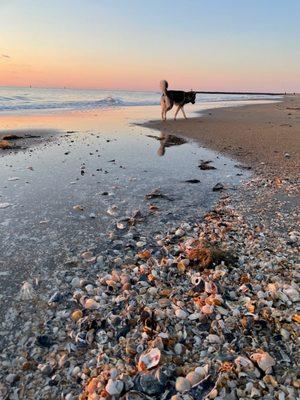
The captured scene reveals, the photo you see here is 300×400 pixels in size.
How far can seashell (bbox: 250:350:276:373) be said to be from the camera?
8.91ft

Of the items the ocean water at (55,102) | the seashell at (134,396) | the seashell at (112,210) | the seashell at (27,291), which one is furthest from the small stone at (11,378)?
the ocean water at (55,102)

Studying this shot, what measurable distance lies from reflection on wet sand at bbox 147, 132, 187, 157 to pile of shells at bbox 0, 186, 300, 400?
793cm

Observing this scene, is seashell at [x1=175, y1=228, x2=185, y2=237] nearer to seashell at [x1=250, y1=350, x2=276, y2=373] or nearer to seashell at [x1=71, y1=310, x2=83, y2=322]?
seashell at [x1=71, y1=310, x2=83, y2=322]

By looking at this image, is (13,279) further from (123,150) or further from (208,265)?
(123,150)

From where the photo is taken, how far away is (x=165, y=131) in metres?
17.8

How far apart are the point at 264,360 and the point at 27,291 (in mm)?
2499

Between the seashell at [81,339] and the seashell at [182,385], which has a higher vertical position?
the seashell at [182,385]

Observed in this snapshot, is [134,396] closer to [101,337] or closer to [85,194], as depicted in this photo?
[101,337]

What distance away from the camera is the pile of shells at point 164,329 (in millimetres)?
2605

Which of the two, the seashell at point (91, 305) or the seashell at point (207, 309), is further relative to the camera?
the seashell at point (91, 305)

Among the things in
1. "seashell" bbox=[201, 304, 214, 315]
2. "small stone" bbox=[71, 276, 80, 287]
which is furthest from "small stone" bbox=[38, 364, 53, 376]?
"seashell" bbox=[201, 304, 214, 315]

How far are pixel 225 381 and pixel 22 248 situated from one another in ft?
10.7

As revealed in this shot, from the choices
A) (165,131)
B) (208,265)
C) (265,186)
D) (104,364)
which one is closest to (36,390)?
(104,364)

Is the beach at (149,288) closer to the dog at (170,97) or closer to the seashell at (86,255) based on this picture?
the seashell at (86,255)
